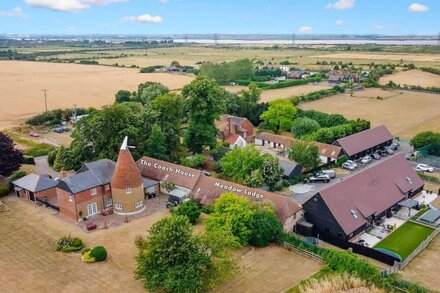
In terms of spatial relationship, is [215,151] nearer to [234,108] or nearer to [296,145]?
[296,145]

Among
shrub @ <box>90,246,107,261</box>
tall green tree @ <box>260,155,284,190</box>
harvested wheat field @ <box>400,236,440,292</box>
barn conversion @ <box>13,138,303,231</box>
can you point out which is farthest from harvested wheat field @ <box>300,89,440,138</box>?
shrub @ <box>90,246,107,261</box>

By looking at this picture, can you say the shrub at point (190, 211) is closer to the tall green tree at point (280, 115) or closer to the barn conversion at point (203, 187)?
the barn conversion at point (203, 187)

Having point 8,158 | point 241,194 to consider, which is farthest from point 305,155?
point 8,158

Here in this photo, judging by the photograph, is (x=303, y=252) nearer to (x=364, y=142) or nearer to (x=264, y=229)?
(x=264, y=229)

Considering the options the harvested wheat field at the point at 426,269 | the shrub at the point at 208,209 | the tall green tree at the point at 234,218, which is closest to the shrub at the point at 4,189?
the shrub at the point at 208,209

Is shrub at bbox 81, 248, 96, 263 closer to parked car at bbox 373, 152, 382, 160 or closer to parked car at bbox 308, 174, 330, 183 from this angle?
parked car at bbox 308, 174, 330, 183
